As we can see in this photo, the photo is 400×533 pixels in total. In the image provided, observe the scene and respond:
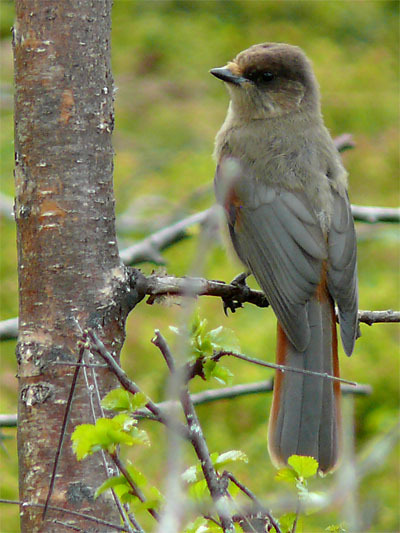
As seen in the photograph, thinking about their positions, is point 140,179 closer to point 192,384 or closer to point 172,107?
point 172,107

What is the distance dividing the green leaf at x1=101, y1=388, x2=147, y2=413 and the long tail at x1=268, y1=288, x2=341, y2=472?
4.90 ft

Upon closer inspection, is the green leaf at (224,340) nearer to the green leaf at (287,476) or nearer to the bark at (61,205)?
the green leaf at (287,476)

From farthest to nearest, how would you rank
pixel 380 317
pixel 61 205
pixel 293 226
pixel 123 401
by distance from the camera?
pixel 293 226, pixel 380 317, pixel 61 205, pixel 123 401

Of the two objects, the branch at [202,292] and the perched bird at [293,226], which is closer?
the branch at [202,292]

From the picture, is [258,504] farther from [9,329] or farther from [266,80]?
[266,80]

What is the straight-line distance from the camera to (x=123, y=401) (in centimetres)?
156

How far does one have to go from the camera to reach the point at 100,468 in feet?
6.46

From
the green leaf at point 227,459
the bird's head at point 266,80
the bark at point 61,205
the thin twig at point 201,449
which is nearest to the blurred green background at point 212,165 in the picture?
the bird's head at point 266,80

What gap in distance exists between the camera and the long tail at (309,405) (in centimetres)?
302

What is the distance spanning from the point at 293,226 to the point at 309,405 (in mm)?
784

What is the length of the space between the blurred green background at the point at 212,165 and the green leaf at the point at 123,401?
204 cm

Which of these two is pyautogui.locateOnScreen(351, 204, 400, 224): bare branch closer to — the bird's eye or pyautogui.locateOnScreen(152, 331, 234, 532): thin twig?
the bird's eye

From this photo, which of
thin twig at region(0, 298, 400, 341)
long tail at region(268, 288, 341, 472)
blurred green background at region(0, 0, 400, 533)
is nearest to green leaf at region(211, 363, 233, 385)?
thin twig at region(0, 298, 400, 341)

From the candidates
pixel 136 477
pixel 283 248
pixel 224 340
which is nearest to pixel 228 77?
pixel 283 248
